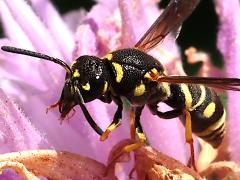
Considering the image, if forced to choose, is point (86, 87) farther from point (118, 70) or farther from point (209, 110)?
point (209, 110)

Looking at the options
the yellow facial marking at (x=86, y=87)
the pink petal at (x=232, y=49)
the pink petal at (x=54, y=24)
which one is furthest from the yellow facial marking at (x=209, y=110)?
the pink petal at (x=54, y=24)

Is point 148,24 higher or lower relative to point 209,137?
higher

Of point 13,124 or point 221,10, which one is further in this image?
point 221,10

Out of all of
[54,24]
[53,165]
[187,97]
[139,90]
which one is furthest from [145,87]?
[54,24]

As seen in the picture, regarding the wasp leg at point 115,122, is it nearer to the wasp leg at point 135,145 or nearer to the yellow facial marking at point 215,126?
the wasp leg at point 135,145

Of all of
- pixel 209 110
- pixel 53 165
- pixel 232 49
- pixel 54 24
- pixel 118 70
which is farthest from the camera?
pixel 54 24

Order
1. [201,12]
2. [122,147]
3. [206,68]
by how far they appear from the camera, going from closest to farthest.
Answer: [122,147] < [206,68] < [201,12]

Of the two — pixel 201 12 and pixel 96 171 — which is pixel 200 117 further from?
pixel 201 12

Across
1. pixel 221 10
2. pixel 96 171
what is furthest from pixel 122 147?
pixel 221 10
